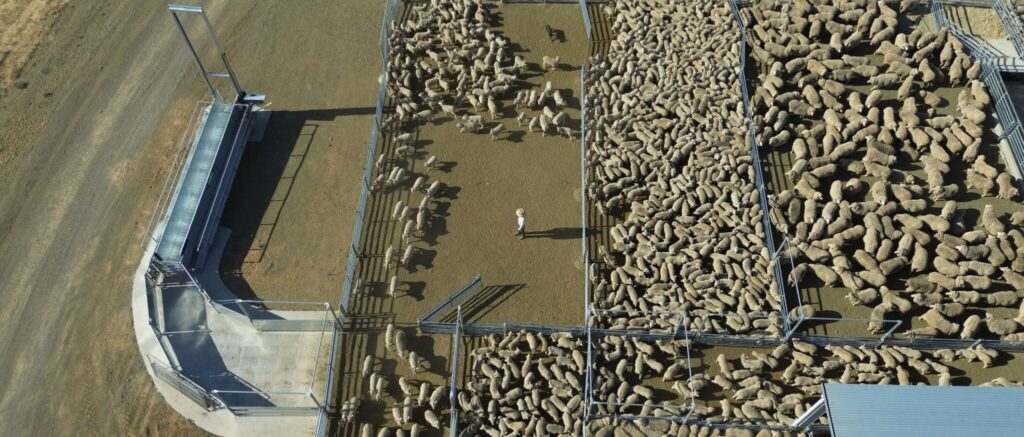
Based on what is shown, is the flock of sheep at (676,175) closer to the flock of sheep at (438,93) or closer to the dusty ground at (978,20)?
the flock of sheep at (438,93)

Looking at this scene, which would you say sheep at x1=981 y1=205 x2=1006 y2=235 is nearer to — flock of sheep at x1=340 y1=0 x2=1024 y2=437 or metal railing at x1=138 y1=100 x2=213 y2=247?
flock of sheep at x1=340 y1=0 x2=1024 y2=437

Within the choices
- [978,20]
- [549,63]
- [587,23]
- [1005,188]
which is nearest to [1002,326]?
[1005,188]

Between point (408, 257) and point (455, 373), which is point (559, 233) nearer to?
point (408, 257)

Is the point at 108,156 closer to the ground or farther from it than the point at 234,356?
farther from it

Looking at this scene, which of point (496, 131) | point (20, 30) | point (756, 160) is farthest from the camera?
point (20, 30)

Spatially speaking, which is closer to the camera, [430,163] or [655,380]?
[655,380]

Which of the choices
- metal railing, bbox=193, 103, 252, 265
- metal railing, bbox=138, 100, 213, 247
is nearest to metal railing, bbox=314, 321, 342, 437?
metal railing, bbox=193, 103, 252, 265

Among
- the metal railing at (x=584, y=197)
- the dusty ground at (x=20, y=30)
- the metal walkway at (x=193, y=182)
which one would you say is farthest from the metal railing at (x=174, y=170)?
the metal railing at (x=584, y=197)
